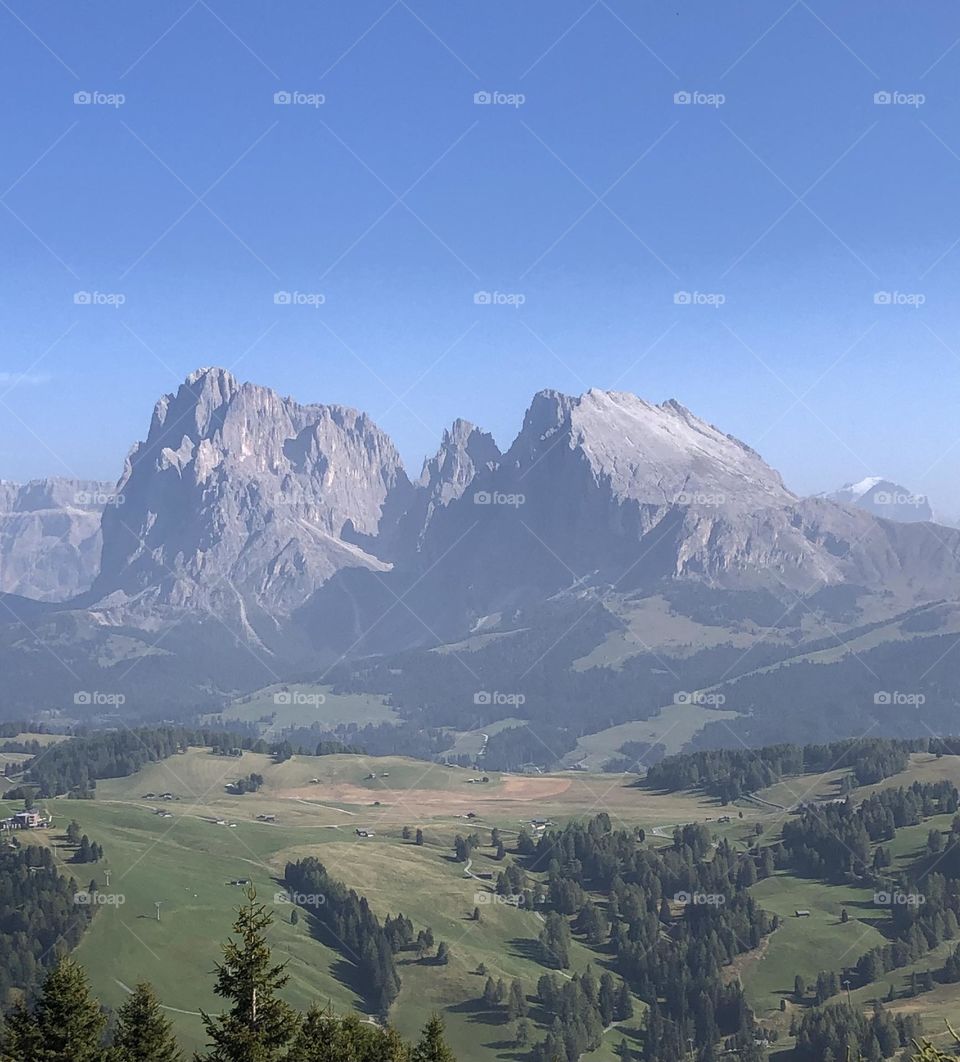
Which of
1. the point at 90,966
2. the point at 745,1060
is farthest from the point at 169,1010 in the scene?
the point at 745,1060

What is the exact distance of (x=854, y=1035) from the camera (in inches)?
7485

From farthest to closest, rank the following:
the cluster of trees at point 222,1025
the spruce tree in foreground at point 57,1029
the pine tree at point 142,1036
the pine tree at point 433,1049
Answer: the pine tree at point 433,1049, the pine tree at point 142,1036, the spruce tree in foreground at point 57,1029, the cluster of trees at point 222,1025

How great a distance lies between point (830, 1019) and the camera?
650 ft

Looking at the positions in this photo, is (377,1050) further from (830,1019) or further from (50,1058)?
(830,1019)

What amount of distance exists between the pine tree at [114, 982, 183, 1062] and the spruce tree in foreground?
2075mm

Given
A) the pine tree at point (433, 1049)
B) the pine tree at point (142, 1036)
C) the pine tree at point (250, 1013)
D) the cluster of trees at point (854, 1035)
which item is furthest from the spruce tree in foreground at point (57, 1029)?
the cluster of trees at point (854, 1035)

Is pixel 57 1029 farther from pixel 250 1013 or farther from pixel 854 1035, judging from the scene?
pixel 854 1035

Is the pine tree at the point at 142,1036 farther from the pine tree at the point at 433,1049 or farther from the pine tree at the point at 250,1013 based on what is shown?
the pine tree at the point at 433,1049

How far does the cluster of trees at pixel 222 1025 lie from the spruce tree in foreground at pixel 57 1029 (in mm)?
48

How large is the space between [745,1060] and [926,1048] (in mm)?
168480

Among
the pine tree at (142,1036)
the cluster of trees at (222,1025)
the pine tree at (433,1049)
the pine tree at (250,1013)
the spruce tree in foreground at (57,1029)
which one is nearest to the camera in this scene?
the pine tree at (250,1013)

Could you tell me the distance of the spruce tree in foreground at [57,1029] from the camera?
59.5 metres

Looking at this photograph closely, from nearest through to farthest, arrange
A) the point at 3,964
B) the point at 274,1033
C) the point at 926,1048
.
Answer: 1. the point at 926,1048
2. the point at 274,1033
3. the point at 3,964

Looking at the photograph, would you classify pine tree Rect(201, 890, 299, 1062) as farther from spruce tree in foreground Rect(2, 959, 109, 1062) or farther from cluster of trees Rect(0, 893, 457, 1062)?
spruce tree in foreground Rect(2, 959, 109, 1062)
